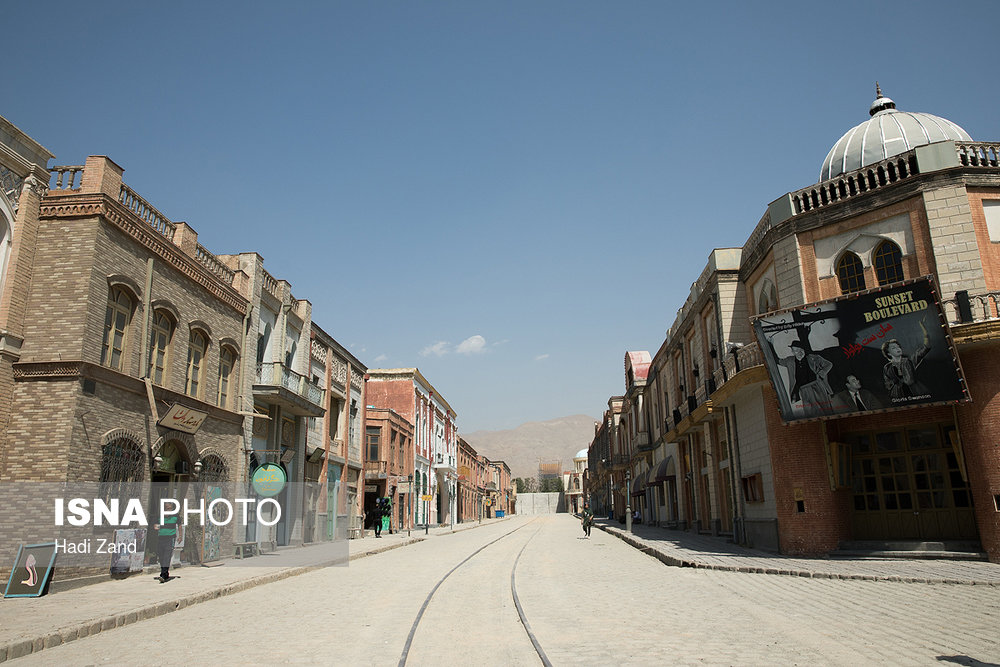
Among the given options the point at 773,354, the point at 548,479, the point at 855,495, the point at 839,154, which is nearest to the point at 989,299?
the point at 773,354

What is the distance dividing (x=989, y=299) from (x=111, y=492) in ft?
63.8

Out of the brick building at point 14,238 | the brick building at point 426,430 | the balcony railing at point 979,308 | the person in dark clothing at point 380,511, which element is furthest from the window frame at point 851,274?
the brick building at point 426,430

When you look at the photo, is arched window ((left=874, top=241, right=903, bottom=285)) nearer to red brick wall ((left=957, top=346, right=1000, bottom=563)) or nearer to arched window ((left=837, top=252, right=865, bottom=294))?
arched window ((left=837, top=252, right=865, bottom=294))

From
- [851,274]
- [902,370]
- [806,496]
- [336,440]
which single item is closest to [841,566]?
[806,496]

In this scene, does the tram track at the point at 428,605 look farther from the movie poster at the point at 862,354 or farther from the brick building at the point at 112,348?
the movie poster at the point at 862,354

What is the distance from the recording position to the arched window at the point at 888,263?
16.2 meters

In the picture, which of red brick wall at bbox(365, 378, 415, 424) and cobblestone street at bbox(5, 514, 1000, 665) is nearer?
cobblestone street at bbox(5, 514, 1000, 665)

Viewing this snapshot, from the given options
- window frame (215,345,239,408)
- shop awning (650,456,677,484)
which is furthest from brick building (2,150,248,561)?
shop awning (650,456,677,484)

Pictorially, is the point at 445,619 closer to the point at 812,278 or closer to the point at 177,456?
the point at 177,456

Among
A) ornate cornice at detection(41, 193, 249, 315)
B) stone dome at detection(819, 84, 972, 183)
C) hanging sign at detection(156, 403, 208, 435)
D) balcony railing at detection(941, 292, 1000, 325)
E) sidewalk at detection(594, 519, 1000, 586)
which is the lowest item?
sidewalk at detection(594, 519, 1000, 586)

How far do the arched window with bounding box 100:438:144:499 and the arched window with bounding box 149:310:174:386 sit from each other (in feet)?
6.59

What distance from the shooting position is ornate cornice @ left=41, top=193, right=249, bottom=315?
14453mm

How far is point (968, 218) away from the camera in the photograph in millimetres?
15125

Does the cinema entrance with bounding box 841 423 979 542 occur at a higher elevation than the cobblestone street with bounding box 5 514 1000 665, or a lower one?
higher
